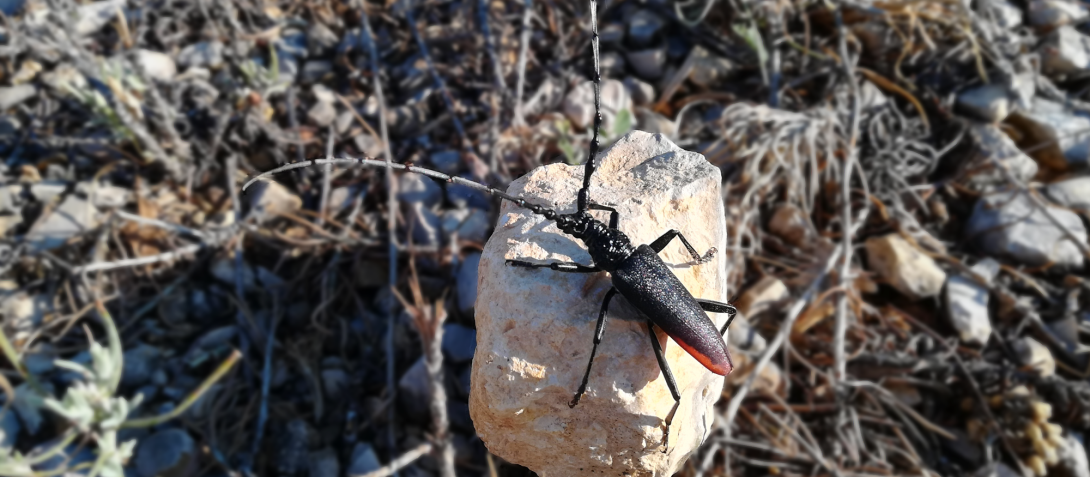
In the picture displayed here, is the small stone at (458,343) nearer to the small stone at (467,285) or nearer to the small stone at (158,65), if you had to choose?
the small stone at (467,285)

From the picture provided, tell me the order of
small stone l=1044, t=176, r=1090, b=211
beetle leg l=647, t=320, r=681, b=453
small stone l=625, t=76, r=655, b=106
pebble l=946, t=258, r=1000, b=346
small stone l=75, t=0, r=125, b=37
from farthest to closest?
small stone l=75, t=0, r=125, b=37 → small stone l=625, t=76, r=655, b=106 → small stone l=1044, t=176, r=1090, b=211 → pebble l=946, t=258, r=1000, b=346 → beetle leg l=647, t=320, r=681, b=453

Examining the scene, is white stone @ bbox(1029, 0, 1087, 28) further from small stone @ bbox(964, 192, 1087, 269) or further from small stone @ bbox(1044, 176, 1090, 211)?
small stone @ bbox(964, 192, 1087, 269)

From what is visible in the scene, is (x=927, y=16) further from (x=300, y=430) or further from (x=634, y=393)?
(x=300, y=430)

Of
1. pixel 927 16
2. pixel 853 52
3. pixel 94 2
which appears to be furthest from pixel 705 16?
pixel 94 2

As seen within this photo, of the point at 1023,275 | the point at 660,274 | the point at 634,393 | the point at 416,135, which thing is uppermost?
the point at 660,274

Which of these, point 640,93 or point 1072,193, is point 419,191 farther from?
point 1072,193

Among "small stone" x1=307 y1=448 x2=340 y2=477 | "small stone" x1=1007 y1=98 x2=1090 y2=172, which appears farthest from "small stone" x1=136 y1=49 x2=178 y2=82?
"small stone" x1=1007 y1=98 x2=1090 y2=172

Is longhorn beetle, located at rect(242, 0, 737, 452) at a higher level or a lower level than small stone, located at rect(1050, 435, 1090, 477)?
higher
